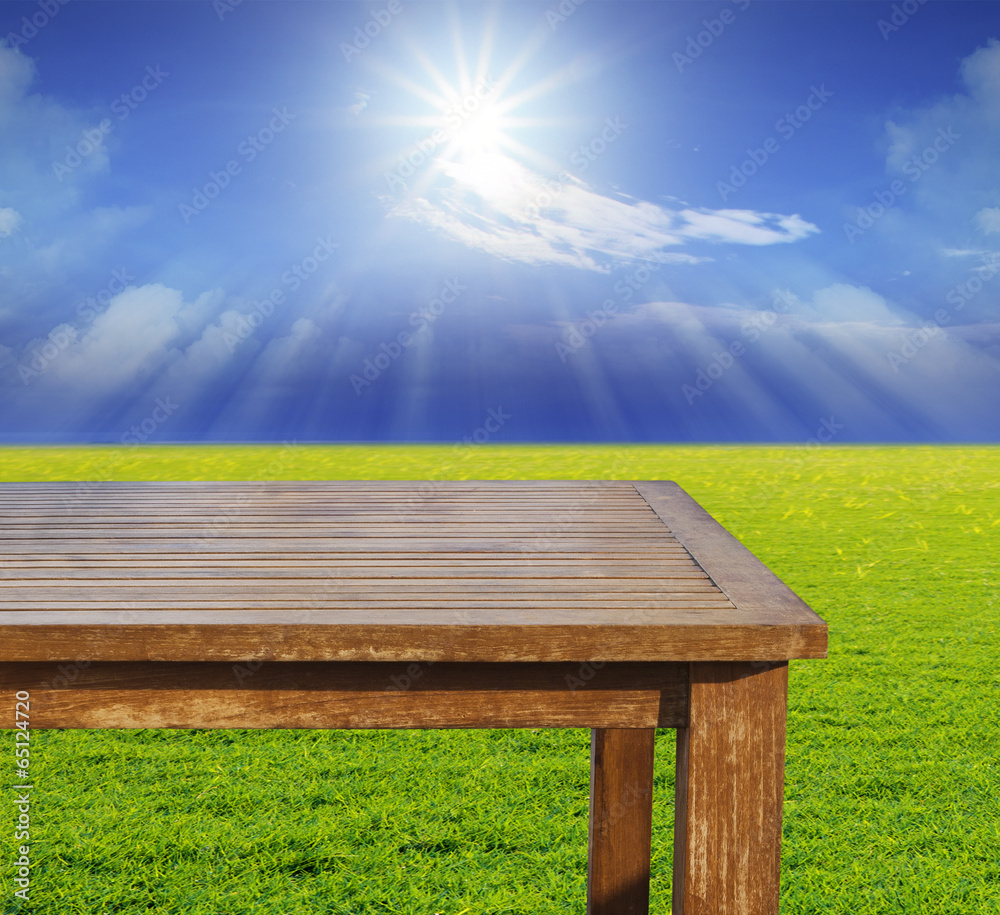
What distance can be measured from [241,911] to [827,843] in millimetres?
1833

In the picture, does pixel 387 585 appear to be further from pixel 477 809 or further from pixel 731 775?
pixel 477 809

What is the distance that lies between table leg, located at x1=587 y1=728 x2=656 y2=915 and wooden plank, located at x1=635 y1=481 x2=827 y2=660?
527 millimetres

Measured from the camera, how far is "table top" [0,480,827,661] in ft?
5.01

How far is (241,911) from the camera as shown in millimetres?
2371

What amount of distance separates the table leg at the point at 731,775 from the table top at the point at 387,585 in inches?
3.1

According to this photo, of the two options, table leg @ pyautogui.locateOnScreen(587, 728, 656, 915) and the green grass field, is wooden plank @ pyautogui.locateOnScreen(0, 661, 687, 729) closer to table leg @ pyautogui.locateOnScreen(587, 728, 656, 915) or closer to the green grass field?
the green grass field

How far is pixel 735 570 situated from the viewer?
1996mm

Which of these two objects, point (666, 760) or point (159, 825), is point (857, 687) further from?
point (159, 825)

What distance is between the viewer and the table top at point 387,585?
153cm

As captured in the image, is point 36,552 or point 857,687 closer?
point 36,552

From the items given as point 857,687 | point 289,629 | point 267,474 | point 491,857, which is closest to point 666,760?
point 491,857
